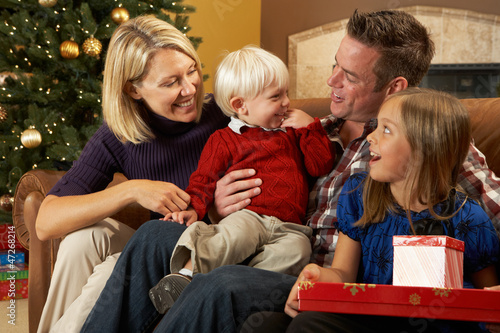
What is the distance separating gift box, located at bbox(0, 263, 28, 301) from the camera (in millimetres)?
3232

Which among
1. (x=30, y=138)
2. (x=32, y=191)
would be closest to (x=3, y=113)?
(x=30, y=138)

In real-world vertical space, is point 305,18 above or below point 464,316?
above

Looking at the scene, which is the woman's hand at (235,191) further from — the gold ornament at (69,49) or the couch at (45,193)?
the gold ornament at (69,49)

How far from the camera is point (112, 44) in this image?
1848 millimetres

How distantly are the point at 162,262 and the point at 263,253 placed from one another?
0.85ft

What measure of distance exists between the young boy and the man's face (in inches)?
3.9

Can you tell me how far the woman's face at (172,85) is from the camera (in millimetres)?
1797

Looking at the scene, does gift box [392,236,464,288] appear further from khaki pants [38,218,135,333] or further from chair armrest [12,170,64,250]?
chair armrest [12,170,64,250]

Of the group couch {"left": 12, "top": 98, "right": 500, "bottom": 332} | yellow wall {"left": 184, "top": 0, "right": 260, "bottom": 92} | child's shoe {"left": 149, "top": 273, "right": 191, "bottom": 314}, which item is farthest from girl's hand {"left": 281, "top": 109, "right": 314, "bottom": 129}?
yellow wall {"left": 184, "top": 0, "right": 260, "bottom": 92}

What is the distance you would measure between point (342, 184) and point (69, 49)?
82.4 inches

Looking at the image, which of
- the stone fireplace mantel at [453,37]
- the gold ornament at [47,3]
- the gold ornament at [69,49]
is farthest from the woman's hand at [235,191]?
the stone fireplace mantel at [453,37]

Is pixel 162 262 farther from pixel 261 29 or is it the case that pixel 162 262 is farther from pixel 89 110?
pixel 261 29

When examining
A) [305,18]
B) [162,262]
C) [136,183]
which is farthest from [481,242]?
[305,18]

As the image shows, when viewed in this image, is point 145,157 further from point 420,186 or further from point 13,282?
point 13,282
